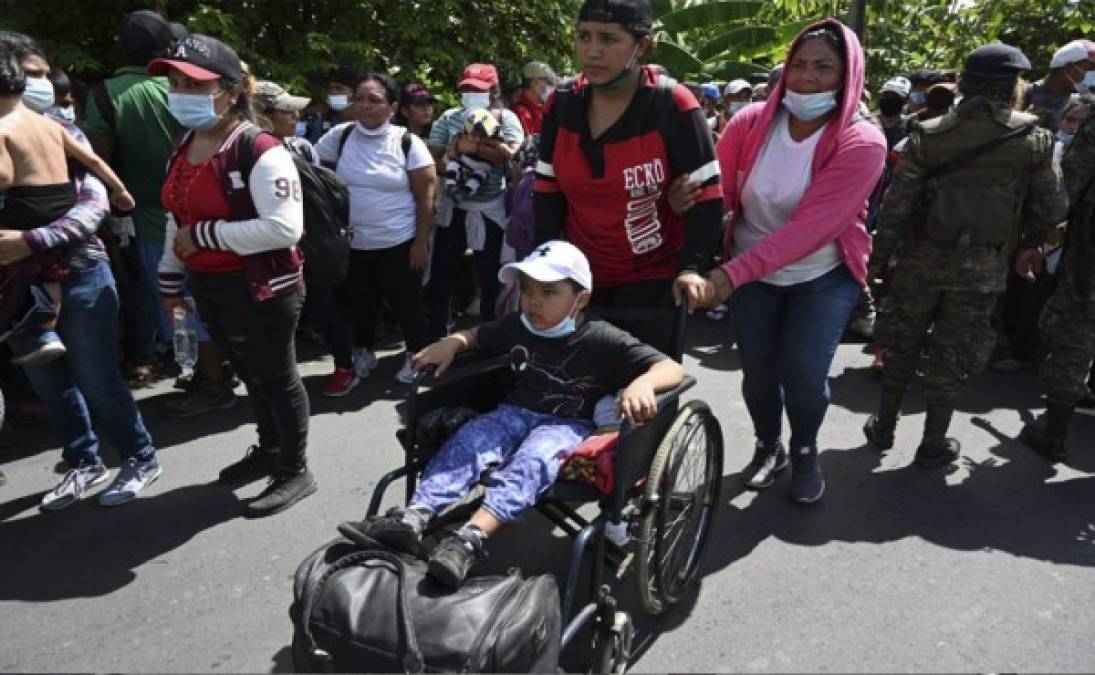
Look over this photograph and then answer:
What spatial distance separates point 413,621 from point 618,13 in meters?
1.99

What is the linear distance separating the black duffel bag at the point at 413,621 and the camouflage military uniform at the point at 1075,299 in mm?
3267

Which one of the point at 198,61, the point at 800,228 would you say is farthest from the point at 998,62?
the point at 198,61

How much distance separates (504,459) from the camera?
2.69 meters

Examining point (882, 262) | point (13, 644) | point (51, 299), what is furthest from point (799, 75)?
point (13, 644)

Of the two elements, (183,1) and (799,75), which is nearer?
(799,75)

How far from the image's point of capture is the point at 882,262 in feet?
12.8

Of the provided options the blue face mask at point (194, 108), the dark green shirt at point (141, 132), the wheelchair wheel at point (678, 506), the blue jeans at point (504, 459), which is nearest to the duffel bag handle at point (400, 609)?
the blue jeans at point (504, 459)

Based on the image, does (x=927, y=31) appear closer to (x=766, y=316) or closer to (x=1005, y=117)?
(x=1005, y=117)

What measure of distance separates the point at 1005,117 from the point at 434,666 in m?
3.31

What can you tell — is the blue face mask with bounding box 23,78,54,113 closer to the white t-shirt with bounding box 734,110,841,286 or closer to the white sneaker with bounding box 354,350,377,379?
the white sneaker with bounding box 354,350,377,379

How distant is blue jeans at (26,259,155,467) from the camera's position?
334cm

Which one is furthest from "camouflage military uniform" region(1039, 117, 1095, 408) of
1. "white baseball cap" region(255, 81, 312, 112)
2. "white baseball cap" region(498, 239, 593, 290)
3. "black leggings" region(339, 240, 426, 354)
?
"white baseball cap" region(255, 81, 312, 112)

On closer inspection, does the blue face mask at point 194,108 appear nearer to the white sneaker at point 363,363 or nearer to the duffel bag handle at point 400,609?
the duffel bag handle at point 400,609

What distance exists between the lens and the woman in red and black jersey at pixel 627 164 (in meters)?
2.74
